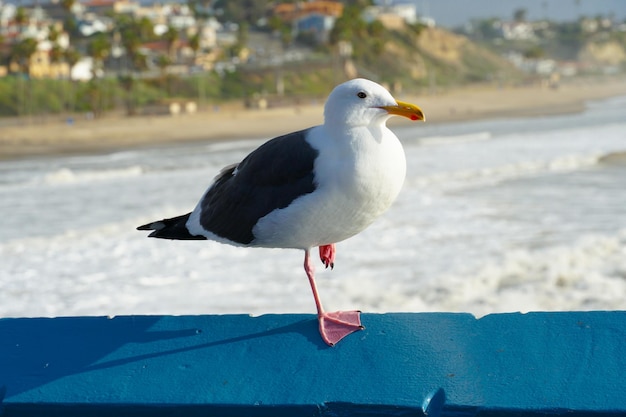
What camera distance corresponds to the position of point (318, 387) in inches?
82.4

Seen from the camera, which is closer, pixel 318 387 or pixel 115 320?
pixel 318 387

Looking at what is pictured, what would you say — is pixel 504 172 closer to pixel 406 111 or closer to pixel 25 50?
pixel 406 111

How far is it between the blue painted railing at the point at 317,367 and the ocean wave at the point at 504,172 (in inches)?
458

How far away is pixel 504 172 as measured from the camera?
16.0 m

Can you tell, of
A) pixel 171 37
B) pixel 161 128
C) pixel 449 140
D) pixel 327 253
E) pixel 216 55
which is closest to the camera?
pixel 327 253

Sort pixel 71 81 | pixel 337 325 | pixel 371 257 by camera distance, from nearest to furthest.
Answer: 1. pixel 337 325
2. pixel 371 257
3. pixel 71 81

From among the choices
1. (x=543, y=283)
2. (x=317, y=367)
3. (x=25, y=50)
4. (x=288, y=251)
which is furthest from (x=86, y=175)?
(x=25, y=50)

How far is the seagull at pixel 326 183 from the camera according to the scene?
2.43 m

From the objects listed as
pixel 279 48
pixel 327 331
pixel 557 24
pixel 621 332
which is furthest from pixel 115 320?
pixel 557 24

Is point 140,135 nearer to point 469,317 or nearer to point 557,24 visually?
point 469,317

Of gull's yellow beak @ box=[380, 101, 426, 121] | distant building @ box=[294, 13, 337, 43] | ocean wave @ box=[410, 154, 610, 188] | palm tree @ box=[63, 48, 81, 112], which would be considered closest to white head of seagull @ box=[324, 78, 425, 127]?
gull's yellow beak @ box=[380, 101, 426, 121]

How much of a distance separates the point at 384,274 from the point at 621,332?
4.83 metres

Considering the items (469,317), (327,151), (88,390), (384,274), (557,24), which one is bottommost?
(557,24)

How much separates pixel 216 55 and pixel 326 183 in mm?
88145
